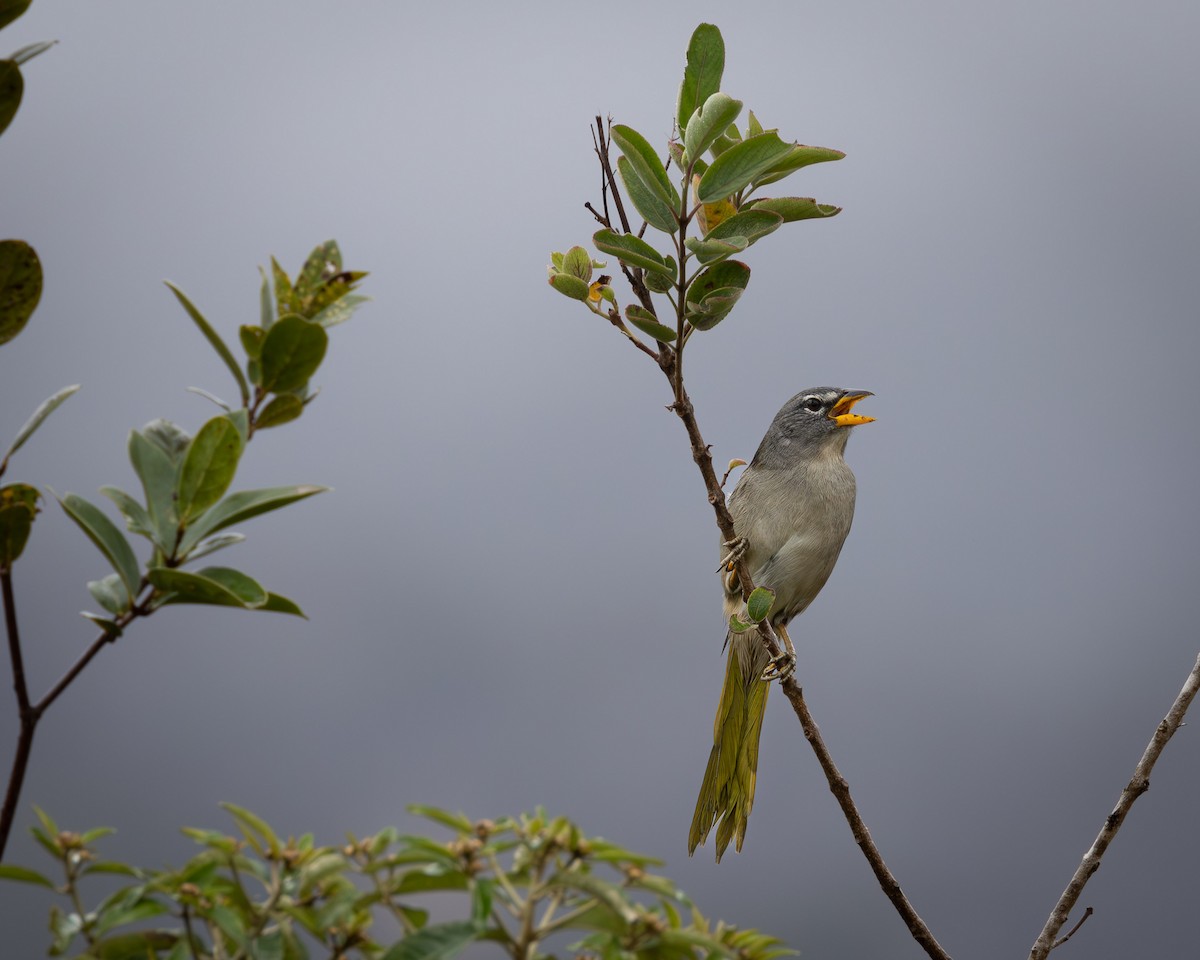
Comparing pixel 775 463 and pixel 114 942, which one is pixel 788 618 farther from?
pixel 114 942

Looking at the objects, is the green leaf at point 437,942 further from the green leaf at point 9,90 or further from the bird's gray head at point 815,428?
the bird's gray head at point 815,428

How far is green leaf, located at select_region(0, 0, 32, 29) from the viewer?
0.82 metres

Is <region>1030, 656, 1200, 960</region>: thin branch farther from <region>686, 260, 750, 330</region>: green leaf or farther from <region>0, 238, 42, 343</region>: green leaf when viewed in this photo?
<region>0, 238, 42, 343</region>: green leaf

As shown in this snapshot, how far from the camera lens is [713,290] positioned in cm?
142

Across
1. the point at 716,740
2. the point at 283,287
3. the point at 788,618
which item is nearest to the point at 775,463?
the point at 788,618

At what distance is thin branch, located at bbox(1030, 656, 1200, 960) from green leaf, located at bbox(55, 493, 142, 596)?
137 centimetres

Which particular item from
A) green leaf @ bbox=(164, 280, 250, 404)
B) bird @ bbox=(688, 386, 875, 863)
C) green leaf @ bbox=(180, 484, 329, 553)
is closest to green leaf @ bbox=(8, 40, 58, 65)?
green leaf @ bbox=(164, 280, 250, 404)

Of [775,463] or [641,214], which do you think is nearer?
[641,214]

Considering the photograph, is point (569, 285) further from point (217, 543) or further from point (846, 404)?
→ point (846, 404)

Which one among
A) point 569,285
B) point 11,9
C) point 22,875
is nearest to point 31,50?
point 11,9

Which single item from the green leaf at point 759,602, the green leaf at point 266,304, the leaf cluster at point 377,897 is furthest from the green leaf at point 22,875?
the green leaf at point 759,602

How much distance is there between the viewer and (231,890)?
85cm

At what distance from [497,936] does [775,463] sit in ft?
6.36

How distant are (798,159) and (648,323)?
258mm
